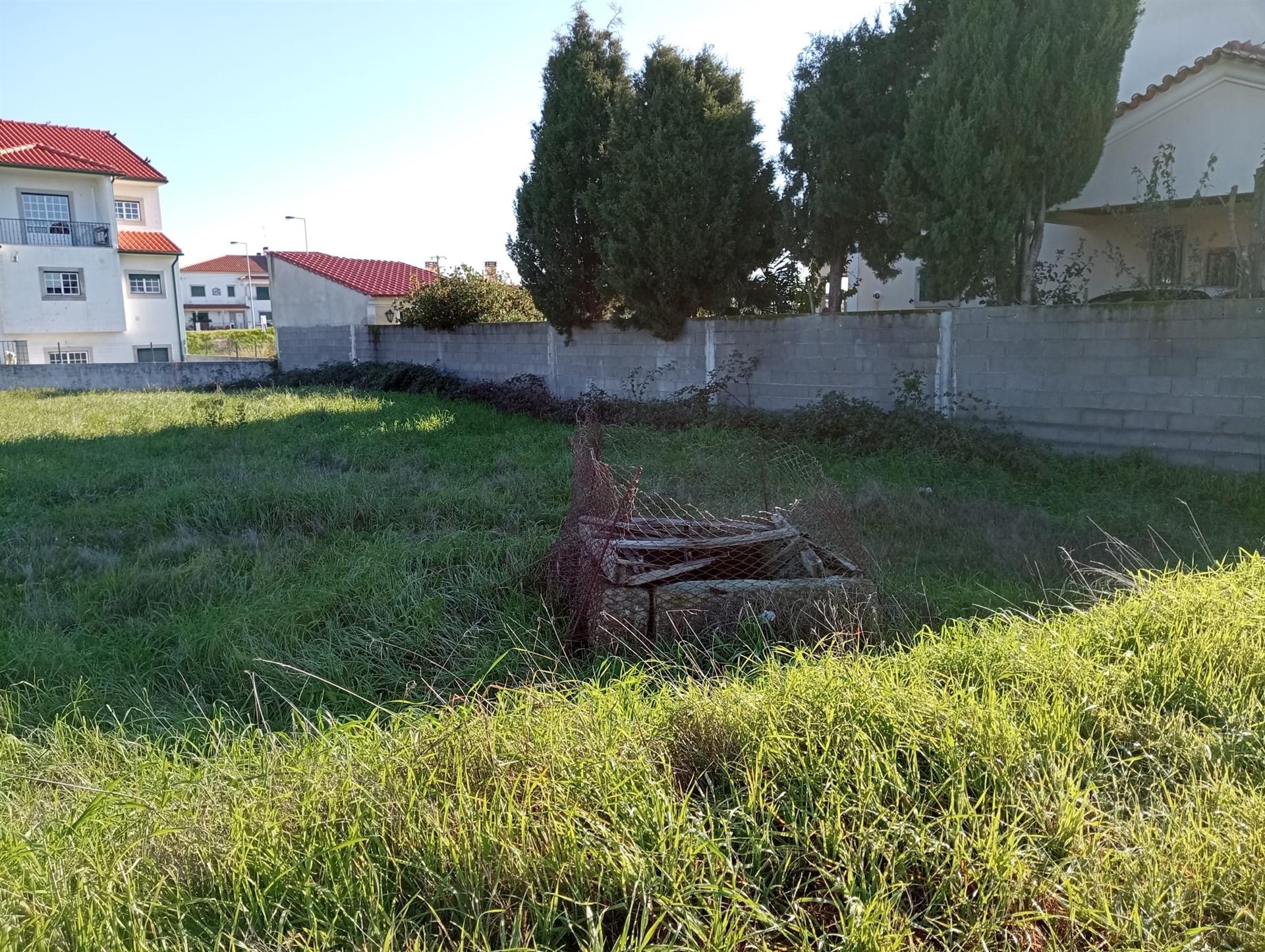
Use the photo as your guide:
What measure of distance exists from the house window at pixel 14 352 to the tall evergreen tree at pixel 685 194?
64.3 ft

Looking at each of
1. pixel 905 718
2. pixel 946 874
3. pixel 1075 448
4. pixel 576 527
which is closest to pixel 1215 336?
pixel 1075 448

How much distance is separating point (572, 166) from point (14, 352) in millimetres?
19266

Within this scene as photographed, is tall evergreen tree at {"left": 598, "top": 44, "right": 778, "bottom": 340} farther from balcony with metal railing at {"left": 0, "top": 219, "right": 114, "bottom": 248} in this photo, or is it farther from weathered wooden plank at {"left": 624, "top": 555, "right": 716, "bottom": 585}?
balcony with metal railing at {"left": 0, "top": 219, "right": 114, "bottom": 248}

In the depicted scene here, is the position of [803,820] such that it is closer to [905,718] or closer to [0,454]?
[905,718]

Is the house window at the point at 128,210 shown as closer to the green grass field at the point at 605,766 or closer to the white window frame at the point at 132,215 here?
the white window frame at the point at 132,215

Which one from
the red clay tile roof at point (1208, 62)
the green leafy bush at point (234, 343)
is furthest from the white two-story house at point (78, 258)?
the red clay tile roof at point (1208, 62)

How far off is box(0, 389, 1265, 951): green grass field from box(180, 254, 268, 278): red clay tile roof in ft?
193

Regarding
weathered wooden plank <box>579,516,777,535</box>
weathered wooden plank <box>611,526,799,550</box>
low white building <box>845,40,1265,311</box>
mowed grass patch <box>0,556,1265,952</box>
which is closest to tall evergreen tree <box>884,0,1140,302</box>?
low white building <box>845,40,1265,311</box>

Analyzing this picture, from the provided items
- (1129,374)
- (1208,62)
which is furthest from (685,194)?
(1208,62)

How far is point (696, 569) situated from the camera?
4203 millimetres

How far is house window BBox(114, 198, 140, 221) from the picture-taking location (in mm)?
27562

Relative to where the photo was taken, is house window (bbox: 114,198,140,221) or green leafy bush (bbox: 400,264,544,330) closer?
green leafy bush (bbox: 400,264,544,330)

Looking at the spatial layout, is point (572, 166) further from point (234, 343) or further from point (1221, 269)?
point (234, 343)

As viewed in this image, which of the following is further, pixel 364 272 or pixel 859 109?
pixel 364 272
